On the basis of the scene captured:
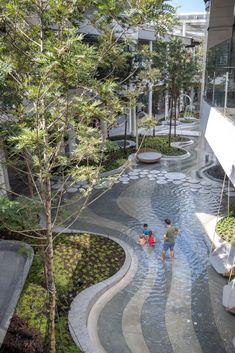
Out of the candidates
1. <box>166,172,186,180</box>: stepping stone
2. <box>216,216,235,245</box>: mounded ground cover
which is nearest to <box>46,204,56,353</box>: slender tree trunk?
<box>216,216,235,245</box>: mounded ground cover

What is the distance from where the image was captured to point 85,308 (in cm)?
732

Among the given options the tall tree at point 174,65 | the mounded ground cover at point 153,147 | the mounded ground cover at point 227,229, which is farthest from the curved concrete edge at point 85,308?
the tall tree at point 174,65

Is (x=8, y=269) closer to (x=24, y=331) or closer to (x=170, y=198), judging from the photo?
(x=24, y=331)

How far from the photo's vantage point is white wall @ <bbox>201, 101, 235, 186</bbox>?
7703mm

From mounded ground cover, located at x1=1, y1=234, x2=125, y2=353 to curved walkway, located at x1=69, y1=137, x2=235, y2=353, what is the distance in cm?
59

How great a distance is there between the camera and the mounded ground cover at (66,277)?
6.69 m

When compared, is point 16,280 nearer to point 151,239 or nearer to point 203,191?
point 151,239

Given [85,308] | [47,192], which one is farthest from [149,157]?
[47,192]

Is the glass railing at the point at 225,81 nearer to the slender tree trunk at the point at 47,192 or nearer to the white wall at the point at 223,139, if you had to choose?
the white wall at the point at 223,139

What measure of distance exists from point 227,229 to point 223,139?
335 centimetres

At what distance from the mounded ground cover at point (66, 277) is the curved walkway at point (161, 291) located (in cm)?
59

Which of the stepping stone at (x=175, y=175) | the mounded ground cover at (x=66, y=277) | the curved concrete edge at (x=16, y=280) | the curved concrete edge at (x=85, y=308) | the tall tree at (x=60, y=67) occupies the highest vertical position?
the tall tree at (x=60, y=67)

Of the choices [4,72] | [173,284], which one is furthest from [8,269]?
[4,72]

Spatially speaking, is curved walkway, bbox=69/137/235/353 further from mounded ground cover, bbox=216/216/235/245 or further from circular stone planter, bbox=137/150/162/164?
circular stone planter, bbox=137/150/162/164
